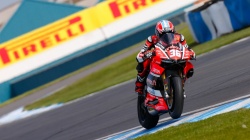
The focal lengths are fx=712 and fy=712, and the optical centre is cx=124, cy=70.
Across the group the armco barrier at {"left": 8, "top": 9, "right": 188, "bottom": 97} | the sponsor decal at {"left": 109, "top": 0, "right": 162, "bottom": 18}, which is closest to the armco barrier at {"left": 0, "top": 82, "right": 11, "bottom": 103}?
the armco barrier at {"left": 8, "top": 9, "right": 188, "bottom": 97}

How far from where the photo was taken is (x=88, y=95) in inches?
827

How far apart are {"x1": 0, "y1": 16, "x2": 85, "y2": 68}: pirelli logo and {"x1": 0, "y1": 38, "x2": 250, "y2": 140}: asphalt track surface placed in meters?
11.9

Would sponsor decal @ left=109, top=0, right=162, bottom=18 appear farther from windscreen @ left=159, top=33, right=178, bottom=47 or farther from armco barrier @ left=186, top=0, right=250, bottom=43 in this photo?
windscreen @ left=159, top=33, right=178, bottom=47

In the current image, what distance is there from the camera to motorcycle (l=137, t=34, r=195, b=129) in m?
9.27

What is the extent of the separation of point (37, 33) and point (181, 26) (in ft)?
22.1

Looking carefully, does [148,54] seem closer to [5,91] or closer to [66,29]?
[5,91]

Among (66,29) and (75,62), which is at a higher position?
(66,29)

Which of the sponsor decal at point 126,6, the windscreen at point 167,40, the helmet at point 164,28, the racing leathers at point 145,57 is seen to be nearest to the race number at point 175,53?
the windscreen at point 167,40

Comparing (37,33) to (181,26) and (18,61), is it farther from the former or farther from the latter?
(181,26)

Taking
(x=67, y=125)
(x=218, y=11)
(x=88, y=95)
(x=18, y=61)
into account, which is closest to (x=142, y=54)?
(x=67, y=125)

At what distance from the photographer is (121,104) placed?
1509cm

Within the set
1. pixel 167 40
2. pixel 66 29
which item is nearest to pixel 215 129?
pixel 167 40

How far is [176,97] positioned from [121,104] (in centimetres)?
592

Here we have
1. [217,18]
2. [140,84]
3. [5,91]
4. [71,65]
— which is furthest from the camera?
[71,65]
